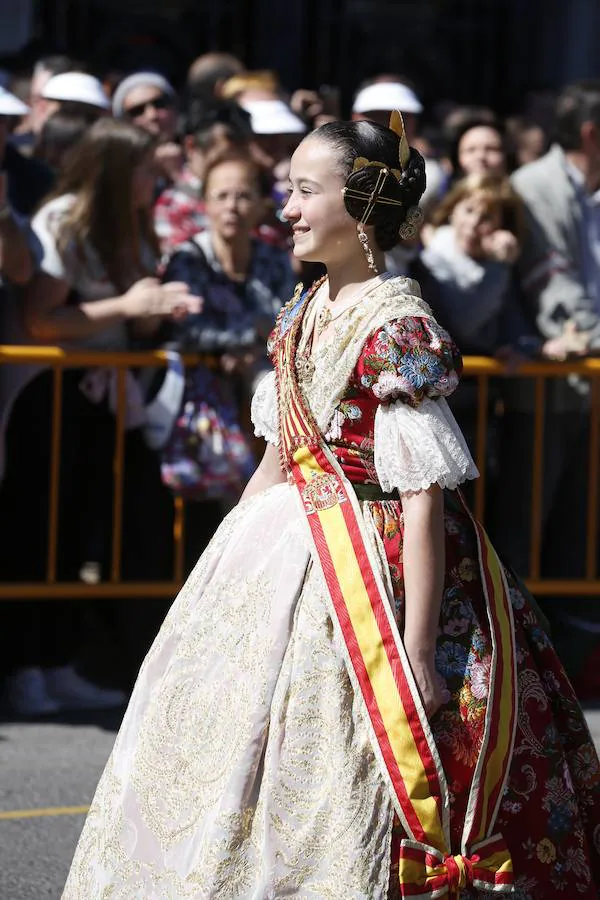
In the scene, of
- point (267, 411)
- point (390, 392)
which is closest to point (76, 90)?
point (267, 411)

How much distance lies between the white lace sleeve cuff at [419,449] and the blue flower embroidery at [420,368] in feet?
0.18

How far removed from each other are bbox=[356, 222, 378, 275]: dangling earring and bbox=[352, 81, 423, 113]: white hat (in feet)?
15.3

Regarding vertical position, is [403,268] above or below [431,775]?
above

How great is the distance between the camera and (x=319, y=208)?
3.44 m

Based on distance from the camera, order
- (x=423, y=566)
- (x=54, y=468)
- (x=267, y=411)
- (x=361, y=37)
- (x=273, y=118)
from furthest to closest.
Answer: (x=361, y=37), (x=273, y=118), (x=54, y=468), (x=267, y=411), (x=423, y=566)

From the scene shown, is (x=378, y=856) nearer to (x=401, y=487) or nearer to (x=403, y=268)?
(x=401, y=487)

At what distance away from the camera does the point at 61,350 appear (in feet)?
19.6

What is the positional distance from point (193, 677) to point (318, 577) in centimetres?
34

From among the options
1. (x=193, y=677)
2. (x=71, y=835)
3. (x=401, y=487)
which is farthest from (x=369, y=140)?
(x=71, y=835)

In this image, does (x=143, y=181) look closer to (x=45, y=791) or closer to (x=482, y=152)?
(x=482, y=152)

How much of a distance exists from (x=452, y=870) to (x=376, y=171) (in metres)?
1.39

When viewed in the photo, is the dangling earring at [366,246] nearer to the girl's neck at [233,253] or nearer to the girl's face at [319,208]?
the girl's face at [319,208]

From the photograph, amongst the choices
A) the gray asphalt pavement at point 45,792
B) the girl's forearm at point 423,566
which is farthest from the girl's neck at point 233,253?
the girl's forearm at point 423,566

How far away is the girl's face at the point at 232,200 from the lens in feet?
20.5
